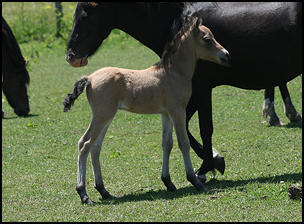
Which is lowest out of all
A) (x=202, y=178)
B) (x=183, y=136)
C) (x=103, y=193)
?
(x=202, y=178)

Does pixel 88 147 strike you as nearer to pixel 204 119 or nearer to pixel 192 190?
pixel 192 190

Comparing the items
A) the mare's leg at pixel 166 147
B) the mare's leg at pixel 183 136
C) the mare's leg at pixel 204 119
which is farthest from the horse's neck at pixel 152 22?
the mare's leg at pixel 183 136

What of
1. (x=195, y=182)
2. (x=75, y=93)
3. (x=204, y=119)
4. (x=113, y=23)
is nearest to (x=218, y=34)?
(x=204, y=119)

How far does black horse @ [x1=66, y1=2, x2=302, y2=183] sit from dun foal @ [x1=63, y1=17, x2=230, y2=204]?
0.53 m

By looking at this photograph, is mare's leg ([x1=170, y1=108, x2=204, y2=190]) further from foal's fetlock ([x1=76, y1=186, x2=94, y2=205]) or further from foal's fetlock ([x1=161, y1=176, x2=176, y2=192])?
foal's fetlock ([x1=76, y1=186, x2=94, y2=205])

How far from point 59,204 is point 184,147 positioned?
56.1 inches

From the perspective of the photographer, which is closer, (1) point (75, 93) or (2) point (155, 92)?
(1) point (75, 93)

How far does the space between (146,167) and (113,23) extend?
2083mm

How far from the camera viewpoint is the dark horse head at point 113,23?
7.04 metres

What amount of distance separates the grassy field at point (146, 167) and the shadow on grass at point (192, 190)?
0.04 ft

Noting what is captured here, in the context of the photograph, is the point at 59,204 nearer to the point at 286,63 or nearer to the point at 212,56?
the point at 212,56

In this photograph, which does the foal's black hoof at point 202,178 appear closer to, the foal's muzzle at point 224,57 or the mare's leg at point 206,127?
the mare's leg at point 206,127

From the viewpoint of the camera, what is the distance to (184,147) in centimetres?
Result: 658

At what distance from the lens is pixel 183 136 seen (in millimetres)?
6559
